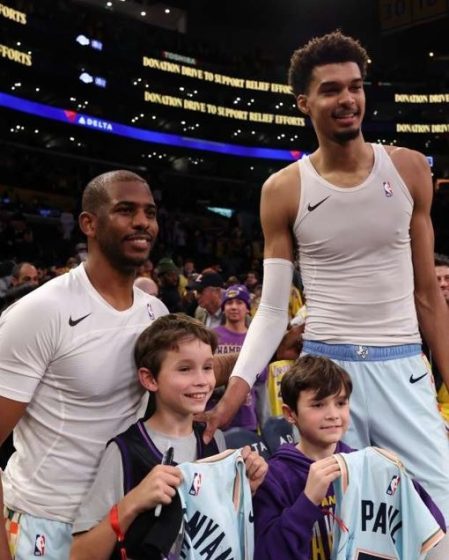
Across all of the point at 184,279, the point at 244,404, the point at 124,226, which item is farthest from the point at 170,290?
the point at 124,226

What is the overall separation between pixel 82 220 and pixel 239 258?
21.1 meters

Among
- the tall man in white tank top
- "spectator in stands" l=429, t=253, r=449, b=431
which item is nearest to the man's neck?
the tall man in white tank top

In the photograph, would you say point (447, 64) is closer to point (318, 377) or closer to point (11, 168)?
point (11, 168)

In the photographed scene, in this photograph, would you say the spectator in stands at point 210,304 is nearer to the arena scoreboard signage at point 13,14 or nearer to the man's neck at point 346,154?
the man's neck at point 346,154

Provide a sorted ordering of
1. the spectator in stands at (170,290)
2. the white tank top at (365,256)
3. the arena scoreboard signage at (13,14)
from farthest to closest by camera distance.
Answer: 1. the arena scoreboard signage at (13,14)
2. the spectator in stands at (170,290)
3. the white tank top at (365,256)

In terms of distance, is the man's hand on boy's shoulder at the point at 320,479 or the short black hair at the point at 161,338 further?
the short black hair at the point at 161,338

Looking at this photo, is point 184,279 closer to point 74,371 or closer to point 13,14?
point 74,371

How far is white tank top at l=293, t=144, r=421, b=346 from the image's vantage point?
2.35m

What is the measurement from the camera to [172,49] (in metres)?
33.6

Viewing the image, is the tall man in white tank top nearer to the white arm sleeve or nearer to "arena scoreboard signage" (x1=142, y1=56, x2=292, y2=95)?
the white arm sleeve

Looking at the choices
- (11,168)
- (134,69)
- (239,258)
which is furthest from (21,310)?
(134,69)

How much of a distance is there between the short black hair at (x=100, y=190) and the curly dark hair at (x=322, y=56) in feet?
2.32

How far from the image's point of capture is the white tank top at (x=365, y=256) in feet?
7.71

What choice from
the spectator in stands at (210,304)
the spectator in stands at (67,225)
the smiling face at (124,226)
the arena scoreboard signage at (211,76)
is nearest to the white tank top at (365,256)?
the smiling face at (124,226)
